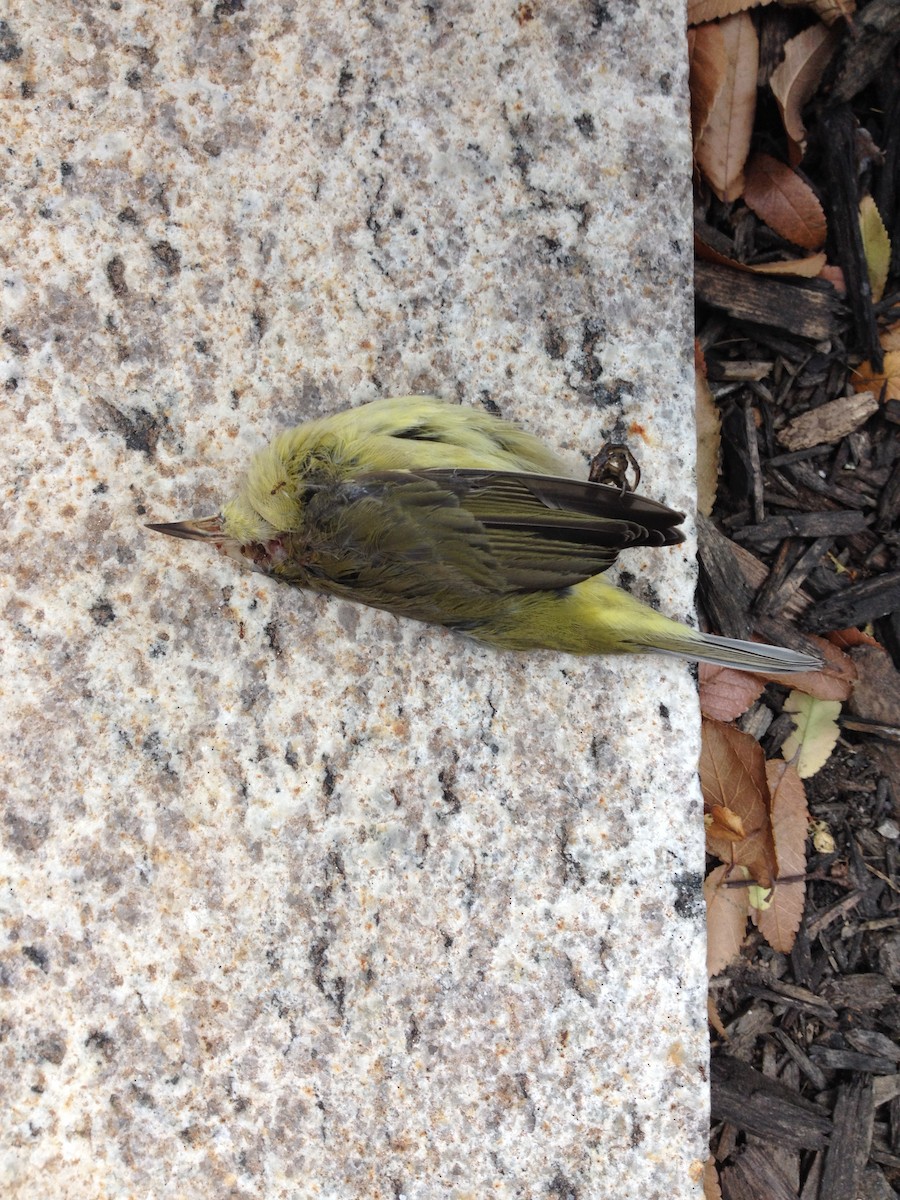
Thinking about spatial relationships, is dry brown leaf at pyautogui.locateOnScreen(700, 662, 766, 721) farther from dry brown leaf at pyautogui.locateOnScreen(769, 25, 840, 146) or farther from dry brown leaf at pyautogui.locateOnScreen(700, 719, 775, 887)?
dry brown leaf at pyautogui.locateOnScreen(769, 25, 840, 146)

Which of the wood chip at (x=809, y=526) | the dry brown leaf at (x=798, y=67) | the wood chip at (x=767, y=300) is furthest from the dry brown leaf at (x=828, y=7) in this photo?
the wood chip at (x=809, y=526)

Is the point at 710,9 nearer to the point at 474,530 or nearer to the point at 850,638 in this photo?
the point at 474,530

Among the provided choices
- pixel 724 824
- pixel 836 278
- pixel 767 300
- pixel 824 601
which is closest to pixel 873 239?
pixel 836 278

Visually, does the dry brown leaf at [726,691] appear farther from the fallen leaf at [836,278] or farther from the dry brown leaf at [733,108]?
the dry brown leaf at [733,108]

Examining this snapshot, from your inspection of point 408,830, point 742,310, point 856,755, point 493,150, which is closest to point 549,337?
point 493,150

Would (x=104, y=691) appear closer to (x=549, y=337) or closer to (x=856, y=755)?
(x=549, y=337)
